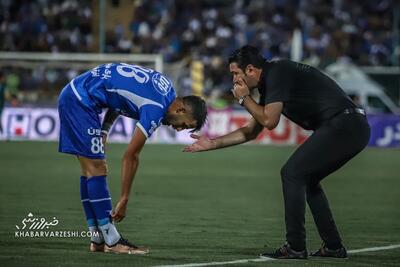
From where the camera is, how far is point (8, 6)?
3741 centimetres

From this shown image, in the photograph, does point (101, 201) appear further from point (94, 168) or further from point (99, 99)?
point (99, 99)

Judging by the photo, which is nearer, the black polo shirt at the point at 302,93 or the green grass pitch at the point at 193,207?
the black polo shirt at the point at 302,93

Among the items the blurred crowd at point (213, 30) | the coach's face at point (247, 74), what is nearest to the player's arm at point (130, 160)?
the coach's face at point (247, 74)

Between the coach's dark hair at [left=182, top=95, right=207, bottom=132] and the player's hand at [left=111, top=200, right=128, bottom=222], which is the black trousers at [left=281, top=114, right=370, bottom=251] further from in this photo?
the player's hand at [left=111, top=200, right=128, bottom=222]

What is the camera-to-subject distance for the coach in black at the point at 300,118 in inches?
373

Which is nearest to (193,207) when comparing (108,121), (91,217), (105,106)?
(108,121)

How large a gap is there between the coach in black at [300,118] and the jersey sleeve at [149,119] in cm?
42

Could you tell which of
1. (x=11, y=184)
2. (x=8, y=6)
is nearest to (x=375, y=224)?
(x=11, y=184)

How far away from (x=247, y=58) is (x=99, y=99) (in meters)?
1.47

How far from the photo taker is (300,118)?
978 centimetres

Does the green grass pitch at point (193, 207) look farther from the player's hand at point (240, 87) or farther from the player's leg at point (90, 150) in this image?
the player's hand at point (240, 87)

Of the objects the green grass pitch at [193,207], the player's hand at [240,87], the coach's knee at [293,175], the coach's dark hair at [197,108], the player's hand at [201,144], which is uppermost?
the player's hand at [240,87]

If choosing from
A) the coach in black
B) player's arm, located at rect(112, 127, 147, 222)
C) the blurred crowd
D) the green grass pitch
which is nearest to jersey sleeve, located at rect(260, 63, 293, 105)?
the coach in black

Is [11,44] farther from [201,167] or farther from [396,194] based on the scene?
[396,194]
